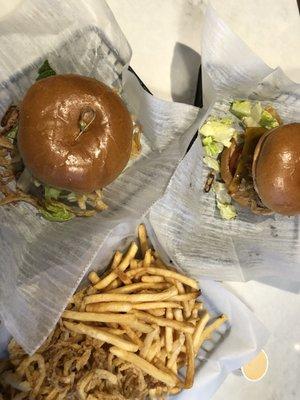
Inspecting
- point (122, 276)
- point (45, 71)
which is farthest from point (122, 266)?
point (45, 71)

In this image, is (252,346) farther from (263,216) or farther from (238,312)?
(263,216)

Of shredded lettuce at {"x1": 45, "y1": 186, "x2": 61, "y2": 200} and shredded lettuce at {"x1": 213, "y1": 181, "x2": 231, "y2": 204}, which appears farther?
shredded lettuce at {"x1": 213, "y1": 181, "x2": 231, "y2": 204}

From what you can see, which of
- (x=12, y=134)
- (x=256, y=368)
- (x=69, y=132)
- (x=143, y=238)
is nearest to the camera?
(x=69, y=132)

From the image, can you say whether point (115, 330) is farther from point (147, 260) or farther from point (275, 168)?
point (275, 168)

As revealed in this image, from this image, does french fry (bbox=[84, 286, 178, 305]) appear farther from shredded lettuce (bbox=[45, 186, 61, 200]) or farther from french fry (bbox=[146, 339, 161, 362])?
shredded lettuce (bbox=[45, 186, 61, 200])

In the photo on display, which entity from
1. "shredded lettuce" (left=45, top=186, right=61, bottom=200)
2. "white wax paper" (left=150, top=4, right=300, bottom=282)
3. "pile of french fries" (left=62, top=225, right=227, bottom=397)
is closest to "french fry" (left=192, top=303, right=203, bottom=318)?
"pile of french fries" (left=62, top=225, right=227, bottom=397)

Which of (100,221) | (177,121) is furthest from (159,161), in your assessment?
(100,221)
